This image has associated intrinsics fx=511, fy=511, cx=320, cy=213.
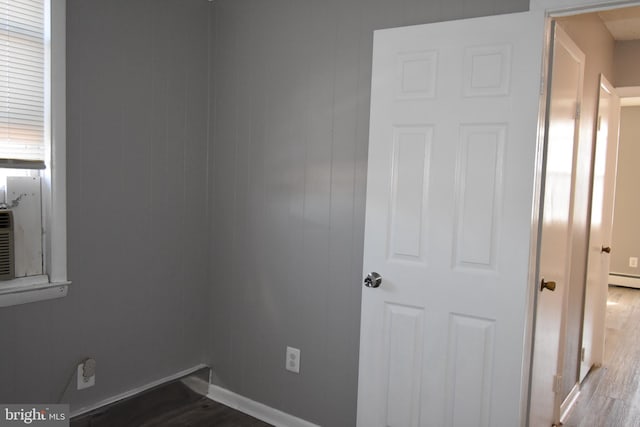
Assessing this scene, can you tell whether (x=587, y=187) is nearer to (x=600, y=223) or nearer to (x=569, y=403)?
(x=600, y=223)

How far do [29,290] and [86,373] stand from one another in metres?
0.55

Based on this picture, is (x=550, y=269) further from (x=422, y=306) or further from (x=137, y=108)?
(x=137, y=108)

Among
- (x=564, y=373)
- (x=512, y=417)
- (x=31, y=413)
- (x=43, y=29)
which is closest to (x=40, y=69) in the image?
(x=43, y=29)

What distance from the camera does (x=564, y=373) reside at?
9.87 ft

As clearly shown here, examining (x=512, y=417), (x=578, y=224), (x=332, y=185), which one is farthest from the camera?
(x=578, y=224)

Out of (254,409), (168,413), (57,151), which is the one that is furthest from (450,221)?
(168,413)

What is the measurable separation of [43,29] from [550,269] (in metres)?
2.57

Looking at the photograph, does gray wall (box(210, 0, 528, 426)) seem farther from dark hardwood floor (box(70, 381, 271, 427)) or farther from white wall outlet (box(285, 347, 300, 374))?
dark hardwood floor (box(70, 381, 271, 427))

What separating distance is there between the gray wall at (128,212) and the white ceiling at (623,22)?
2.48 m

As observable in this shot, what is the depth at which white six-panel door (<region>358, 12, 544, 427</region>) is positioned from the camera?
2.00 metres

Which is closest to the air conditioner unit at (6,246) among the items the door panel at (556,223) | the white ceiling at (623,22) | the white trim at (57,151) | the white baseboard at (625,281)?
the white trim at (57,151)

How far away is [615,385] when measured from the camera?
11.7ft

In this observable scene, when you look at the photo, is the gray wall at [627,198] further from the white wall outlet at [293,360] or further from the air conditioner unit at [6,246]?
the air conditioner unit at [6,246]

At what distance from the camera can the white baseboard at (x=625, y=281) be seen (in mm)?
6883
